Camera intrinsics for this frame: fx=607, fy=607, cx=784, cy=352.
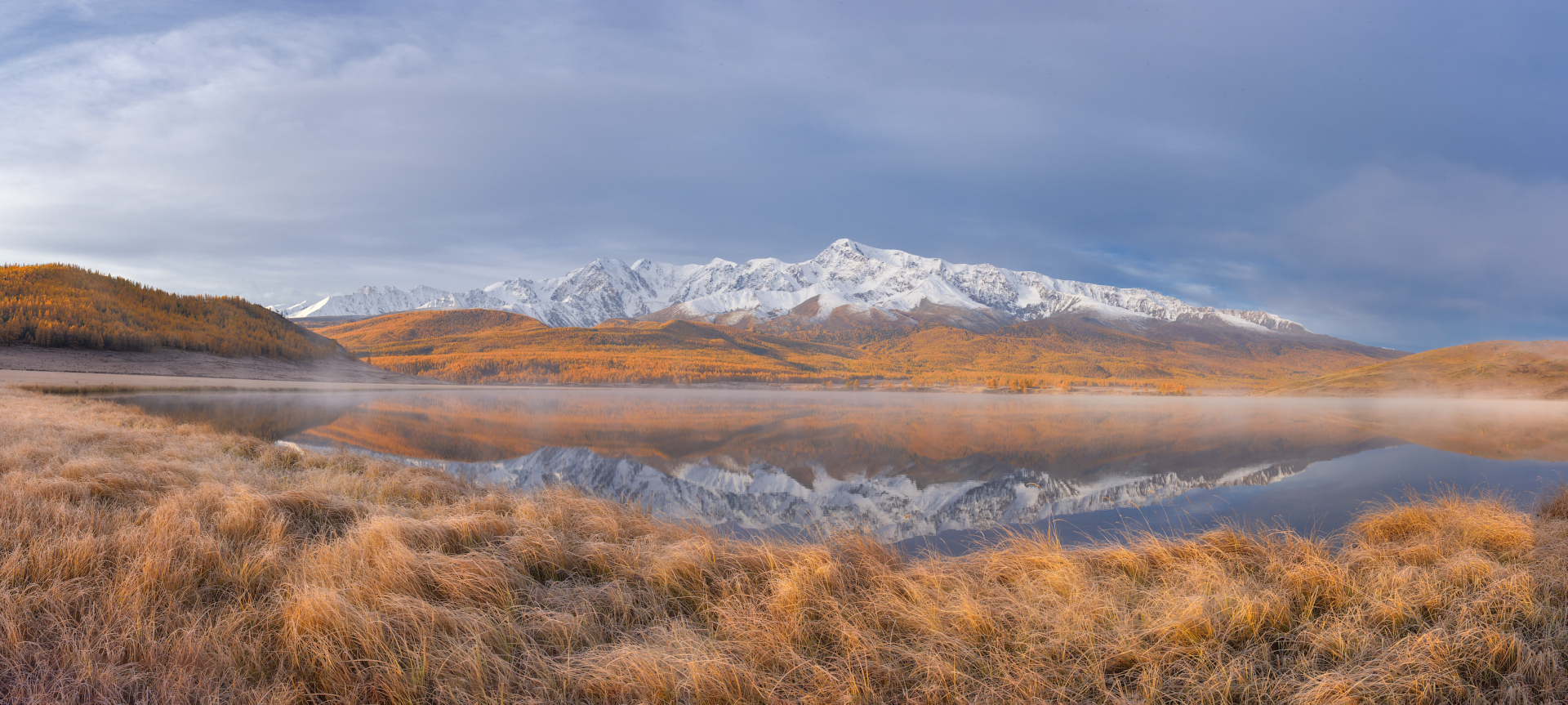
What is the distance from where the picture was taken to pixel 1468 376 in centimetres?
8419

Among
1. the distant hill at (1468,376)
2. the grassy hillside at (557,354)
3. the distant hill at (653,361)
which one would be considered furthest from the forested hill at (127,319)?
the distant hill at (1468,376)

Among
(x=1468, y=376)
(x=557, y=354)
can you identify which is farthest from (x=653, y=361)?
(x=1468, y=376)

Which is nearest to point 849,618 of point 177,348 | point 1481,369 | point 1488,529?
point 1488,529

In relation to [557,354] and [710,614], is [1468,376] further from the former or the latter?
[557,354]

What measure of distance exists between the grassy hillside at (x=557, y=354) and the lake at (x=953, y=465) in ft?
302

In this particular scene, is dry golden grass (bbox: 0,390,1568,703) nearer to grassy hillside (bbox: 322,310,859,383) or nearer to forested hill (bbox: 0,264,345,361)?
forested hill (bbox: 0,264,345,361)

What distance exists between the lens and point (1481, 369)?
3238 inches

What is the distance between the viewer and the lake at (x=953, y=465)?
970 cm

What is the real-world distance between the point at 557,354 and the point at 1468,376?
518 ft

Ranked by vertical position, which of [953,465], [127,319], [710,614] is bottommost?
[953,465]

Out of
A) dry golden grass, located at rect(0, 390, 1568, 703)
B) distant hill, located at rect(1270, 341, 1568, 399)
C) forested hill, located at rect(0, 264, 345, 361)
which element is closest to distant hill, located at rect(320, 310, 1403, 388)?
distant hill, located at rect(1270, 341, 1568, 399)

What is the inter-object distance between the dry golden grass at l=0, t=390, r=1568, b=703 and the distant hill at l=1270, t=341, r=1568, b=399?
9815 centimetres

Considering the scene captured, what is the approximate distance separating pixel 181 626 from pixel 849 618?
3.94m

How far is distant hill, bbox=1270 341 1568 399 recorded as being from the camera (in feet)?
236
